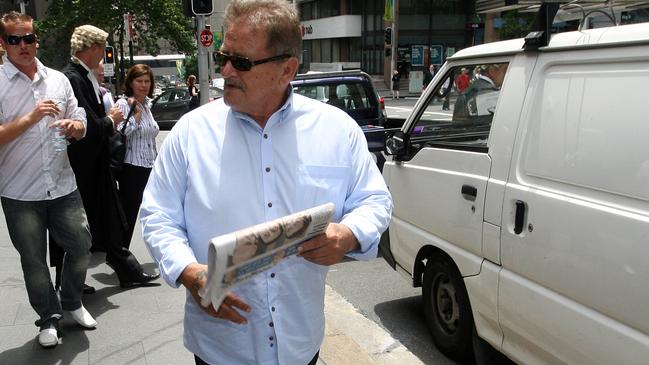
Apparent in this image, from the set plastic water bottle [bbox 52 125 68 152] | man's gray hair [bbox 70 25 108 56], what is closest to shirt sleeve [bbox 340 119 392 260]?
plastic water bottle [bbox 52 125 68 152]

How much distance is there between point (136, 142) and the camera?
502 centimetres

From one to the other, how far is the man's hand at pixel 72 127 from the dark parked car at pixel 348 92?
5.56 meters

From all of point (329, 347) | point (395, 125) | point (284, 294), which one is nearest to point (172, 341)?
point (329, 347)

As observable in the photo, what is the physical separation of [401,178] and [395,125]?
5447mm

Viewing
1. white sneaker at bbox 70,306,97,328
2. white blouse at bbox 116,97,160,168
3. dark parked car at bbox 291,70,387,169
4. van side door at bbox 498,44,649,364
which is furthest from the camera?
dark parked car at bbox 291,70,387,169

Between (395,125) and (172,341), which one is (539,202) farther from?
(395,125)

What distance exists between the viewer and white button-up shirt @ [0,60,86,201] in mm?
3354

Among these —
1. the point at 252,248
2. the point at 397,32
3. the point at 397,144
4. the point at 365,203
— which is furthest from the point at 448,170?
the point at 397,32

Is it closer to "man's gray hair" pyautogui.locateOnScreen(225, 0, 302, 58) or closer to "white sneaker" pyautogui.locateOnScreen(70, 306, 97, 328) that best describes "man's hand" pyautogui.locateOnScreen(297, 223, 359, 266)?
"man's gray hair" pyautogui.locateOnScreen(225, 0, 302, 58)

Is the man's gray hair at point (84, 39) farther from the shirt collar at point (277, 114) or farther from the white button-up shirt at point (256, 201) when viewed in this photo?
the shirt collar at point (277, 114)

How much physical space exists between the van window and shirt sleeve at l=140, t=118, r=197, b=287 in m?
1.93

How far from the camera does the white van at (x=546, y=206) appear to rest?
7.49 feet

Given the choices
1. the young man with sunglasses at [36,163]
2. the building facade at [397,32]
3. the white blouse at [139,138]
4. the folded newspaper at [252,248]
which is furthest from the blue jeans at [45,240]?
the building facade at [397,32]

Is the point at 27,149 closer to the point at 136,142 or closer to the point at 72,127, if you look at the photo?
the point at 72,127
